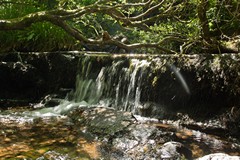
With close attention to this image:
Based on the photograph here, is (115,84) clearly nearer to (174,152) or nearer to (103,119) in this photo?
(103,119)

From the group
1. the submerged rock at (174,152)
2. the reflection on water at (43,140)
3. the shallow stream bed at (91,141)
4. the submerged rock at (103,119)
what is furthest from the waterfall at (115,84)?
the submerged rock at (174,152)

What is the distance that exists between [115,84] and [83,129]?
8.74ft

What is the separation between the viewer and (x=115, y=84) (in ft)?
27.8

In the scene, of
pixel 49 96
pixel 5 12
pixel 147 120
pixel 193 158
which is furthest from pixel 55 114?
pixel 5 12

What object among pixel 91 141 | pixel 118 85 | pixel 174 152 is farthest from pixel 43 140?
pixel 118 85

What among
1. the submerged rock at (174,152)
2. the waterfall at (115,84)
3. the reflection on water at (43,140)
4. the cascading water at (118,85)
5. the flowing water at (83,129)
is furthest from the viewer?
the waterfall at (115,84)

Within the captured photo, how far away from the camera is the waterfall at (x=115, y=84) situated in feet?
25.9

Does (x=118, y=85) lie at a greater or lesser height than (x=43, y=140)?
greater

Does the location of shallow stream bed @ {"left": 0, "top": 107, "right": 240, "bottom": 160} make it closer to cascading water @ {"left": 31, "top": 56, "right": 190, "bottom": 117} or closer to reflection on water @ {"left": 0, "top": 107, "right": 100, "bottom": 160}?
reflection on water @ {"left": 0, "top": 107, "right": 100, "bottom": 160}

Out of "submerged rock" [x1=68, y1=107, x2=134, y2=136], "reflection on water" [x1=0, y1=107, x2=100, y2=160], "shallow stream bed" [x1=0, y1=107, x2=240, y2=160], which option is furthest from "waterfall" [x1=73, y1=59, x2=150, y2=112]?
"reflection on water" [x1=0, y1=107, x2=100, y2=160]

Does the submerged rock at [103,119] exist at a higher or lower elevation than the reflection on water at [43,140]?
higher

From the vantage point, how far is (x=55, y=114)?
762 cm

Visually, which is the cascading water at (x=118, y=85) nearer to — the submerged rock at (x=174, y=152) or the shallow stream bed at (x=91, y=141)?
the shallow stream bed at (x=91, y=141)

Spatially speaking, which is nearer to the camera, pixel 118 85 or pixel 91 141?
pixel 91 141
